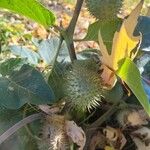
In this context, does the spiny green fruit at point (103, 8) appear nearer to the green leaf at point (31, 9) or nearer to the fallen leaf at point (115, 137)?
the green leaf at point (31, 9)

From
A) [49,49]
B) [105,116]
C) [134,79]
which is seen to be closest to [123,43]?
[134,79]

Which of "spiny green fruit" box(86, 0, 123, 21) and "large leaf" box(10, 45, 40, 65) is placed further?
"large leaf" box(10, 45, 40, 65)

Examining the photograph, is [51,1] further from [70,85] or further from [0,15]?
[70,85]

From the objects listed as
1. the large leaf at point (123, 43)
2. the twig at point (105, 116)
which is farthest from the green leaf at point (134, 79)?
the twig at point (105, 116)

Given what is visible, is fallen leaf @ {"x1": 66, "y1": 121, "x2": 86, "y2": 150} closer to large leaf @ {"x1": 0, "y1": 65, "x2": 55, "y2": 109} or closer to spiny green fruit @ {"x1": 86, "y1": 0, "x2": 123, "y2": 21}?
large leaf @ {"x1": 0, "y1": 65, "x2": 55, "y2": 109}

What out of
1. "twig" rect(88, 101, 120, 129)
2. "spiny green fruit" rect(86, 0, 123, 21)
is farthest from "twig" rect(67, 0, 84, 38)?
"twig" rect(88, 101, 120, 129)

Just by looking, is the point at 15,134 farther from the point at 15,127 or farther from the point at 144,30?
the point at 144,30
